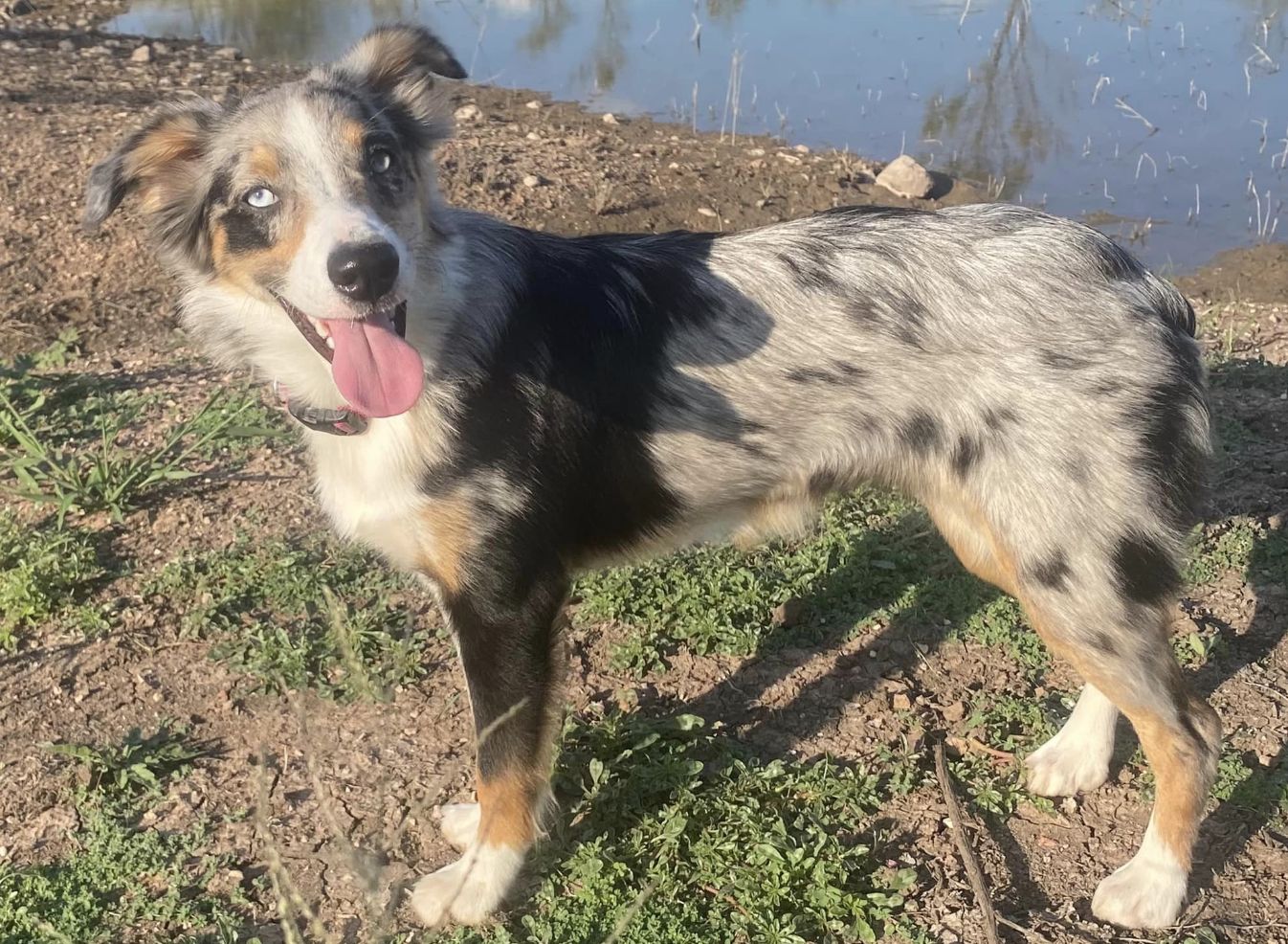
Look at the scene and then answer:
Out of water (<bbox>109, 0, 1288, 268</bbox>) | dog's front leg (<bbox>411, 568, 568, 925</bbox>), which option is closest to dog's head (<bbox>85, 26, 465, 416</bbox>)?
dog's front leg (<bbox>411, 568, 568, 925</bbox>)

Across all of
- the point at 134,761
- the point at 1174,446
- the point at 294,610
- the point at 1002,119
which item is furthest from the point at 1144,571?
the point at 1002,119

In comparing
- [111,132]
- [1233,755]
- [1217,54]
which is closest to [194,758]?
[1233,755]

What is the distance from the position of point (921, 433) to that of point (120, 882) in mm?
2730

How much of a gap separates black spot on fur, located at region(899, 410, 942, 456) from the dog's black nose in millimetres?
1540

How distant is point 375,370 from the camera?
3014mm

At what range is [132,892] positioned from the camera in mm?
3342

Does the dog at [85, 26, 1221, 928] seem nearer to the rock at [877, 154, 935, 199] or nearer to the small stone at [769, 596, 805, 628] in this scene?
the small stone at [769, 596, 805, 628]

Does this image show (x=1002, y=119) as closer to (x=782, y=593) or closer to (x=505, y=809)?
(x=782, y=593)

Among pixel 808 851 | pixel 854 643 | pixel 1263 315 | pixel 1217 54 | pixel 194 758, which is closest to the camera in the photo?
pixel 808 851

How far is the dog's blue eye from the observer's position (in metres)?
3.09

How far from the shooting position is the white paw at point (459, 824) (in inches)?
142

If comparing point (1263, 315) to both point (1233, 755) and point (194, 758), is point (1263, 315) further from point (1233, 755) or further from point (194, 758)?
point (194, 758)

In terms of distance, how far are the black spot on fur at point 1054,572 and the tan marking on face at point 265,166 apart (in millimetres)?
2437

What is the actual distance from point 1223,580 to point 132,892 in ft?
13.8
